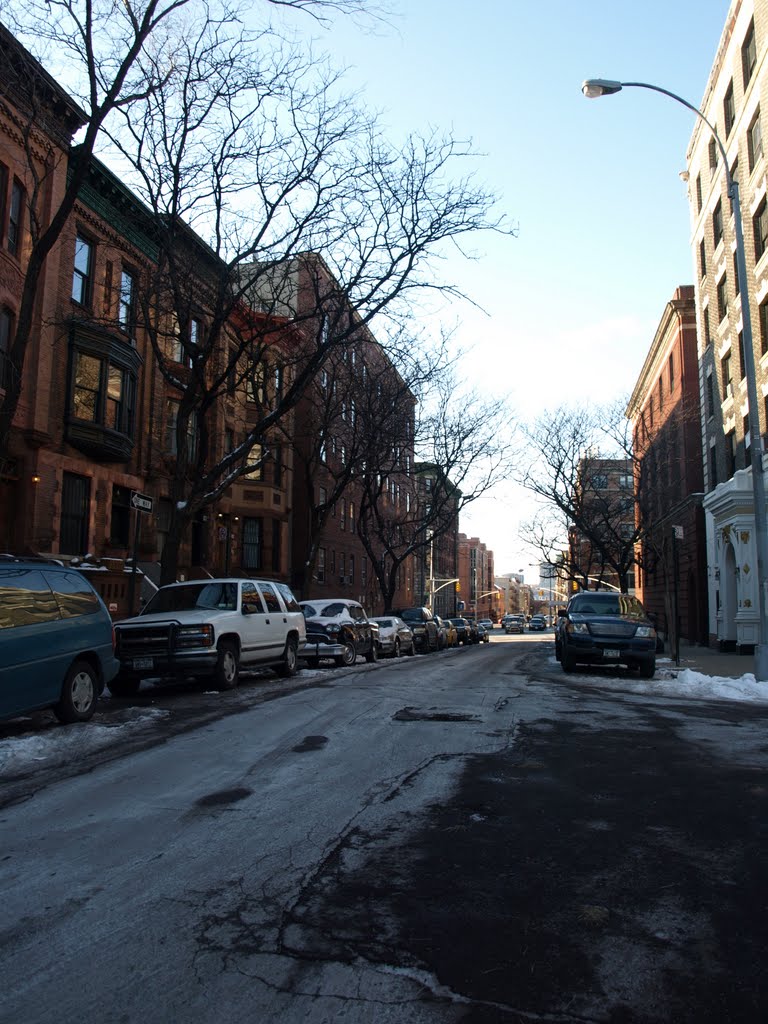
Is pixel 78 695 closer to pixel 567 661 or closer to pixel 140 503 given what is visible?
pixel 140 503

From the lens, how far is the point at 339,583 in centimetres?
4884

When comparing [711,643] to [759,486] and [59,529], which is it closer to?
[759,486]

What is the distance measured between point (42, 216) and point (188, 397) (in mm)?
7628

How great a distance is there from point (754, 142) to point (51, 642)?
84.8 feet

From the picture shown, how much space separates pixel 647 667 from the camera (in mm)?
16125

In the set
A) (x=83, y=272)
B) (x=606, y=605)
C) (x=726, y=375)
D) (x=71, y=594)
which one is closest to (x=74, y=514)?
(x=83, y=272)

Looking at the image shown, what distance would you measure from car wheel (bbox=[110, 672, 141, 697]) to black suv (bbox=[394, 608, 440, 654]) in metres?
19.0

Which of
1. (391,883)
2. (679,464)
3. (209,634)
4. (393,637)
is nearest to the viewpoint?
(391,883)

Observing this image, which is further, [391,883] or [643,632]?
[643,632]

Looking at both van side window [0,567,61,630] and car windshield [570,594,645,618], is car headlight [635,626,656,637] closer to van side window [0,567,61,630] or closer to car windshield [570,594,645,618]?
car windshield [570,594,645,618]

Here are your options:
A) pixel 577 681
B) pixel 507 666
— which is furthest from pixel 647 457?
pixel 577 681

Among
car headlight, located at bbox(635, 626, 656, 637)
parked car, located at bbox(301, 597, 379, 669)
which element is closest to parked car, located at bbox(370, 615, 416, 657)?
parked car, located at bbox(301, 597, 379, 669)

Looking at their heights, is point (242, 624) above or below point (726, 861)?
above

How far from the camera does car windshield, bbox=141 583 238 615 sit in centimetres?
1401
